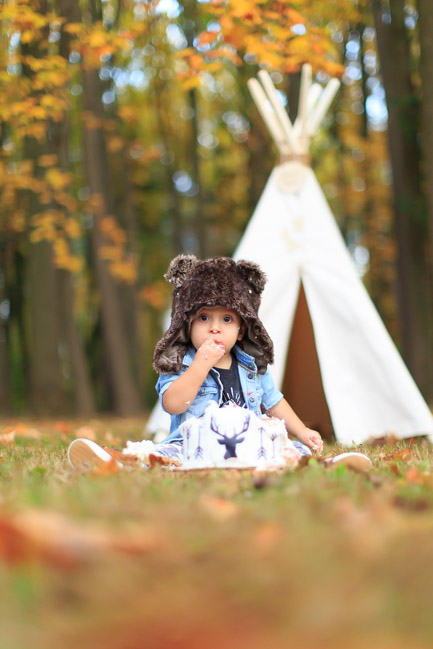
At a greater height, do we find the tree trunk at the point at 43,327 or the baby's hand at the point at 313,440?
the tree trunk at the point at 43,327

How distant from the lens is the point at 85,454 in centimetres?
301

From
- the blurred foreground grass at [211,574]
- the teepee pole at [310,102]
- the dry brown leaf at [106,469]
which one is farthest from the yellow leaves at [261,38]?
the blurred foreground grass at [211,574]

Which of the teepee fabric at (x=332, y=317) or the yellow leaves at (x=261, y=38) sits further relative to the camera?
the yellow leaves at (x=261, y=38)

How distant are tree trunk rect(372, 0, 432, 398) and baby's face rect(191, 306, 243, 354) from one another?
5.73 m

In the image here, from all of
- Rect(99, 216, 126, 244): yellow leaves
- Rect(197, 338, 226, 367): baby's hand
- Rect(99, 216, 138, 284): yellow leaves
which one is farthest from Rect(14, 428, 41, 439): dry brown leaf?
Rect(99, 216, 126, 244): yellow leaves

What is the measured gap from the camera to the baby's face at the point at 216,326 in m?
3.46

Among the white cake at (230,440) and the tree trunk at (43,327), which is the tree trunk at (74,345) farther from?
the white cake at (230,440)

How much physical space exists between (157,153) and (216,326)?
446 inches

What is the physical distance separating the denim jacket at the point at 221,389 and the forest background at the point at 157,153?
121 inches

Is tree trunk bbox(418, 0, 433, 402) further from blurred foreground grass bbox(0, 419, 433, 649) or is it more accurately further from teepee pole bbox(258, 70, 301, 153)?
blurred foreground grass bbox(0, 419, 433, 649)

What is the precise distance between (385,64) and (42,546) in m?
8.68

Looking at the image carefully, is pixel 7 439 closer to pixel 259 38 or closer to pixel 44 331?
pixel 259 38

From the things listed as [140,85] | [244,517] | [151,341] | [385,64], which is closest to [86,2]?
[140,85]

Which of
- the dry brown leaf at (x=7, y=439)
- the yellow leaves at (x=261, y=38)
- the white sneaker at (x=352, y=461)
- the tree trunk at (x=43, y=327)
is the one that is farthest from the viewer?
the tree trunk at (x=43, y=327)
